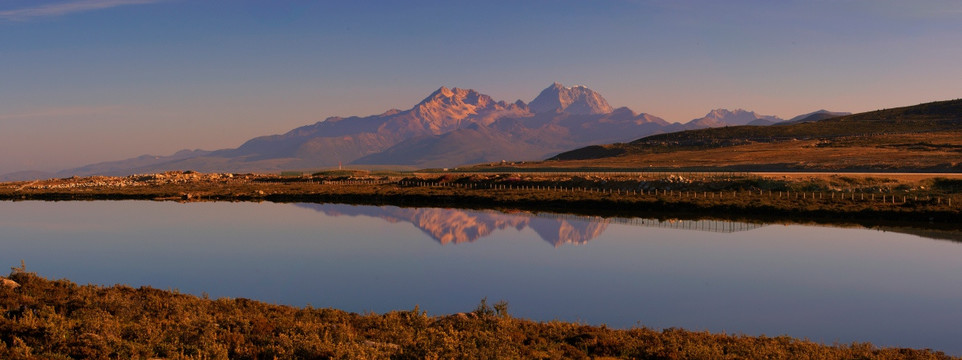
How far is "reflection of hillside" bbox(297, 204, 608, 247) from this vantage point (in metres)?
45.9

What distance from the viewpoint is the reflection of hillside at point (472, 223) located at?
151 feet

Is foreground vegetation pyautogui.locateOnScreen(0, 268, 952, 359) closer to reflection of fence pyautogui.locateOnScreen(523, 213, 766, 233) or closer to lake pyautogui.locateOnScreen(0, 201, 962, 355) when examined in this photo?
lake pyautogui.locateOnScreen(0, 201, 962, 355)

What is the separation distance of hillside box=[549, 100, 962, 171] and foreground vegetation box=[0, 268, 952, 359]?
300 ft

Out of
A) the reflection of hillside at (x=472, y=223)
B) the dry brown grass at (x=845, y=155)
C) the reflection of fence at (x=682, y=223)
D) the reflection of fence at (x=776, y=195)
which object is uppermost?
the dry brown grass at (x=845, y=155)

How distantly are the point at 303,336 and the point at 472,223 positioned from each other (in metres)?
37.9

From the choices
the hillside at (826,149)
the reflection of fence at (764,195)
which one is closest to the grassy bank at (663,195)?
the reflection of fence at (764,195)

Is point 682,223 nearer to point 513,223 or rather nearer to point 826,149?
point 513,223

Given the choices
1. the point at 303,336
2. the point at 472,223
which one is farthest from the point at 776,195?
the point at 303,336

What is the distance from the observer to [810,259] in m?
35.1

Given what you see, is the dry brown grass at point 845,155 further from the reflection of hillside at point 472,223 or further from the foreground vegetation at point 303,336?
the foreground vegetation at point 303,336

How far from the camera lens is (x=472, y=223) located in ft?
176

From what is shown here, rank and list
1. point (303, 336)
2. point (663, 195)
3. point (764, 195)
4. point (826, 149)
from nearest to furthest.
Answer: point (303, 336)
point (764, 195)
point (663, 195)
point (826, 149)

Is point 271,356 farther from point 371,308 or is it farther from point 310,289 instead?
point 310,289

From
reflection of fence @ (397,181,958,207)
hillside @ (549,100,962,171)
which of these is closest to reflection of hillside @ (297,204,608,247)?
reflection of fence @ (397,181,958,207)
